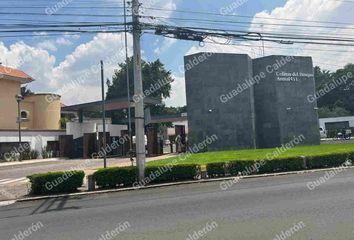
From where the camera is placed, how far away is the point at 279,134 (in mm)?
45094

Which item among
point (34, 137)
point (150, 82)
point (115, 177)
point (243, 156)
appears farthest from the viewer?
point (150, 82)

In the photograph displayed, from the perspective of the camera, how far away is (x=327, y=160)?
81.9 ft

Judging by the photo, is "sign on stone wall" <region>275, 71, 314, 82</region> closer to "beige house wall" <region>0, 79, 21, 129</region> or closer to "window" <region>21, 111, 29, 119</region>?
"beige house wall" <region>0, 79, 21, 129</region>

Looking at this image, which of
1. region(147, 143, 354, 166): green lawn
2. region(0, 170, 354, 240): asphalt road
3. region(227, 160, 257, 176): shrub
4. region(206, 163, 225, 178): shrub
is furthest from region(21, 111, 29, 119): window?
region(0, 170, 354, 240): asphalt road

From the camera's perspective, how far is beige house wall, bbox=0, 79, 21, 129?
5409 cm

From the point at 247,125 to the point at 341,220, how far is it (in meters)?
34.2

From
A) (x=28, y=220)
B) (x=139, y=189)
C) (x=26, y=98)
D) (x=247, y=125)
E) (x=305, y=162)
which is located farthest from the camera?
(x=26, y=98)

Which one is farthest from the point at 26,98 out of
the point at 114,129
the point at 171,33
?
the point at 171,33

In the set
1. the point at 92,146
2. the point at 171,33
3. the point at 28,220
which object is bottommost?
the point at 28,220

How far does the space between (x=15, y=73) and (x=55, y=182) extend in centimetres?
4097

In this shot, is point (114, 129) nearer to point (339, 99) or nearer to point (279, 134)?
point (279, 134)

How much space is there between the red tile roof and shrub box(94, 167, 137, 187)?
126 feet

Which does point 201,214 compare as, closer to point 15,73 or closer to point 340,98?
point 15,73

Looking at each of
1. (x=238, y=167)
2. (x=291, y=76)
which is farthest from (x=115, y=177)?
(x=291, y=76)
